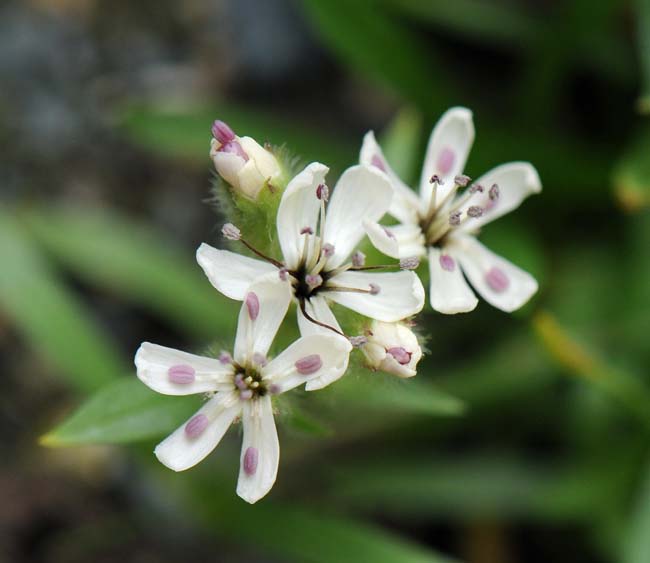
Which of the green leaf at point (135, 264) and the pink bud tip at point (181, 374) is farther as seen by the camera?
the green leaf at point (135, 264)

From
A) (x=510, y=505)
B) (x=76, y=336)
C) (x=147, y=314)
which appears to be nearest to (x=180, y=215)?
(x=147, y=314)

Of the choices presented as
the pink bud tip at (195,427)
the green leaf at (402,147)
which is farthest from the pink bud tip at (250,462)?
the green leaf at (402,147)

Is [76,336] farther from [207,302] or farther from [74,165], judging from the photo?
[74,165]

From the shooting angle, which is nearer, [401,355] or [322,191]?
[401,355]

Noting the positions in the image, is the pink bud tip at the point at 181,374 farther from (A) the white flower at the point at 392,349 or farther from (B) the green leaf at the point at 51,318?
(B) the green leaf at the point at 51,318

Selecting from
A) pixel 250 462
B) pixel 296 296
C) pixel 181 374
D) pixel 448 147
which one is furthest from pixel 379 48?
pixel 250 462

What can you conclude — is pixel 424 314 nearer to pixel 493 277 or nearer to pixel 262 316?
pixel 493 277
